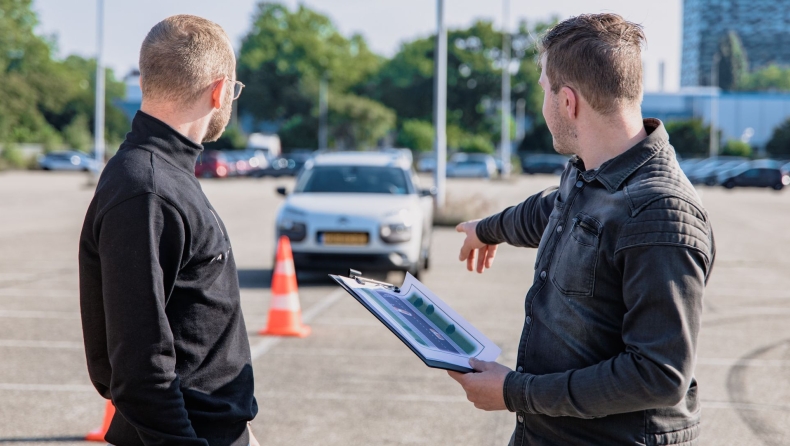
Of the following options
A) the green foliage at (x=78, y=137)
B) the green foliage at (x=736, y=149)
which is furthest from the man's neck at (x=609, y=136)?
the green foliage at (x=736, y=149)

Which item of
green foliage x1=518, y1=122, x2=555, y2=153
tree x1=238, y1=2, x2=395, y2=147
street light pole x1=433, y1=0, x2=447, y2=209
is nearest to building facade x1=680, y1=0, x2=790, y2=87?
green foliage x1=518, y1=122, x2=555, y2=153

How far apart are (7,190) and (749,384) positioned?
32144 mm

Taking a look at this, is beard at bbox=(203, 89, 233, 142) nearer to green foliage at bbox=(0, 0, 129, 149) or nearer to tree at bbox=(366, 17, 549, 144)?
green foliage at bbox=(0, 0, 129, 149)

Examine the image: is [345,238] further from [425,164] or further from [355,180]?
[425,164]

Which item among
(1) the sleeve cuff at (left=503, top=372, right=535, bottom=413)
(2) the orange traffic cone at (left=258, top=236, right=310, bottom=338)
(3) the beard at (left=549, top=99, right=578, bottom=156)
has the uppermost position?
(3) the beard at (left=549, top=99, right=578, bottom=156)

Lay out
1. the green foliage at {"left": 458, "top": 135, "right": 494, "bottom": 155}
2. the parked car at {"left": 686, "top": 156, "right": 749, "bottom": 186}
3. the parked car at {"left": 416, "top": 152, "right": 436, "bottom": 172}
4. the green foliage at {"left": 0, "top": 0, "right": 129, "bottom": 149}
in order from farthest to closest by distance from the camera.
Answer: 1. the green foliage at {"left": 458, "top": 135, "right": 494, "bottom": 155}
2. the green foliage at {"left": 0, "top": 0, "right": 129, "bottom": 149}
3. the parked car at {"left": 416, "top": 152, "right": 436, "bottom": 172}
4. the parked car at {"left": 686, "top": 156, "right": 749, "bottom": 186}

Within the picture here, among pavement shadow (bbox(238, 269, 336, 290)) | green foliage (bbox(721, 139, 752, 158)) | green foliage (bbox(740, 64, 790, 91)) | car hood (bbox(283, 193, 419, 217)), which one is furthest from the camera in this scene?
green foliage (bbox(740, 64, 790, 91))

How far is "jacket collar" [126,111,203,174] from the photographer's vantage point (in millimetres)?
2264

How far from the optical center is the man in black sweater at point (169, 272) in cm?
208

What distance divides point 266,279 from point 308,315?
2.72 m

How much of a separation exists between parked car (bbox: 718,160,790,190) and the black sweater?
166 ft

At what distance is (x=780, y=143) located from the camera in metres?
78.9

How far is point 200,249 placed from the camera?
88.2 inches

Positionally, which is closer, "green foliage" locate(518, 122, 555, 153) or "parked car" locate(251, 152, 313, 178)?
"parked car" locate(251, 152, 313, 178)
